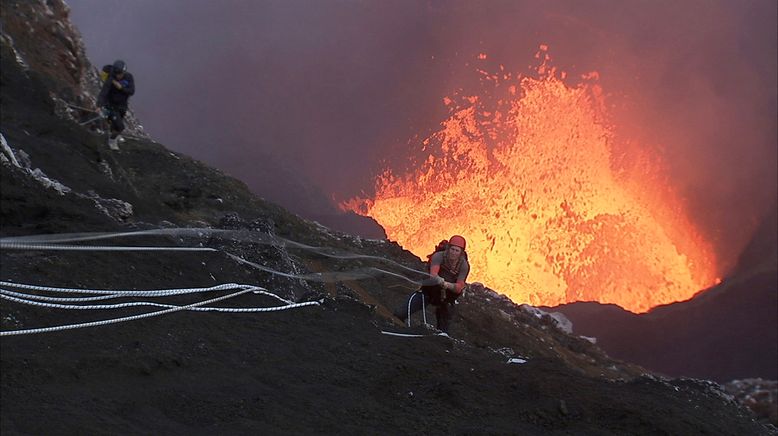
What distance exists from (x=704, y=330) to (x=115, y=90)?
86.8ft

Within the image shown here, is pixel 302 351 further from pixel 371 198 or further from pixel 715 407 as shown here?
pixel 371 198

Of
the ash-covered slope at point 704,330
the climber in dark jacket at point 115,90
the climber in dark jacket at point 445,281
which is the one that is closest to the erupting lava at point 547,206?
the ash-covered slope at point 704,330

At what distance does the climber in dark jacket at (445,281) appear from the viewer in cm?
852

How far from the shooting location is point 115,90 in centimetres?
1347

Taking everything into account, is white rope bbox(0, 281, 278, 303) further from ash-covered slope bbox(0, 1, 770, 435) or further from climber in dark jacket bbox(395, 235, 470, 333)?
climber in dark jacket bbox(395, 235, 470, 333)

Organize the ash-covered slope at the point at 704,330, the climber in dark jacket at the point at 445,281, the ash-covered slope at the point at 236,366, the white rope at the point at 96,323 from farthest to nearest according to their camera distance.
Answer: the ash-covered slope at the point at 704,330, the climber in dark jacket at the point at 445,281, the white rope at the point at 96,323, the ash-covered slope at the point at 236,366

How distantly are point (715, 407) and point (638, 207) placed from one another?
3297 cm

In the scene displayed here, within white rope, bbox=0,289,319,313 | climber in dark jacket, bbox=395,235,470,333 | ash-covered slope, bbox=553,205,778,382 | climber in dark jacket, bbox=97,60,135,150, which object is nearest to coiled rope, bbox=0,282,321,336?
white rope, bbox=0,289,319,313

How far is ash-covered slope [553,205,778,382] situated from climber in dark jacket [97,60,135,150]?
2348 centimetres

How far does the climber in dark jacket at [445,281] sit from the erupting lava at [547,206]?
90.2 feet

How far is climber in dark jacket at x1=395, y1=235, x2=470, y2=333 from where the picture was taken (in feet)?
28.0

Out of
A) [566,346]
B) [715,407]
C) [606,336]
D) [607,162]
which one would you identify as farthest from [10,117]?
[607,162]

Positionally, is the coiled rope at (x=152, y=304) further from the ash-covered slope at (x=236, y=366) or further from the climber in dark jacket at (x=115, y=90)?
the climber in dark jacket at (x=115, y=90)

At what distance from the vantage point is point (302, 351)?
6.21 m
